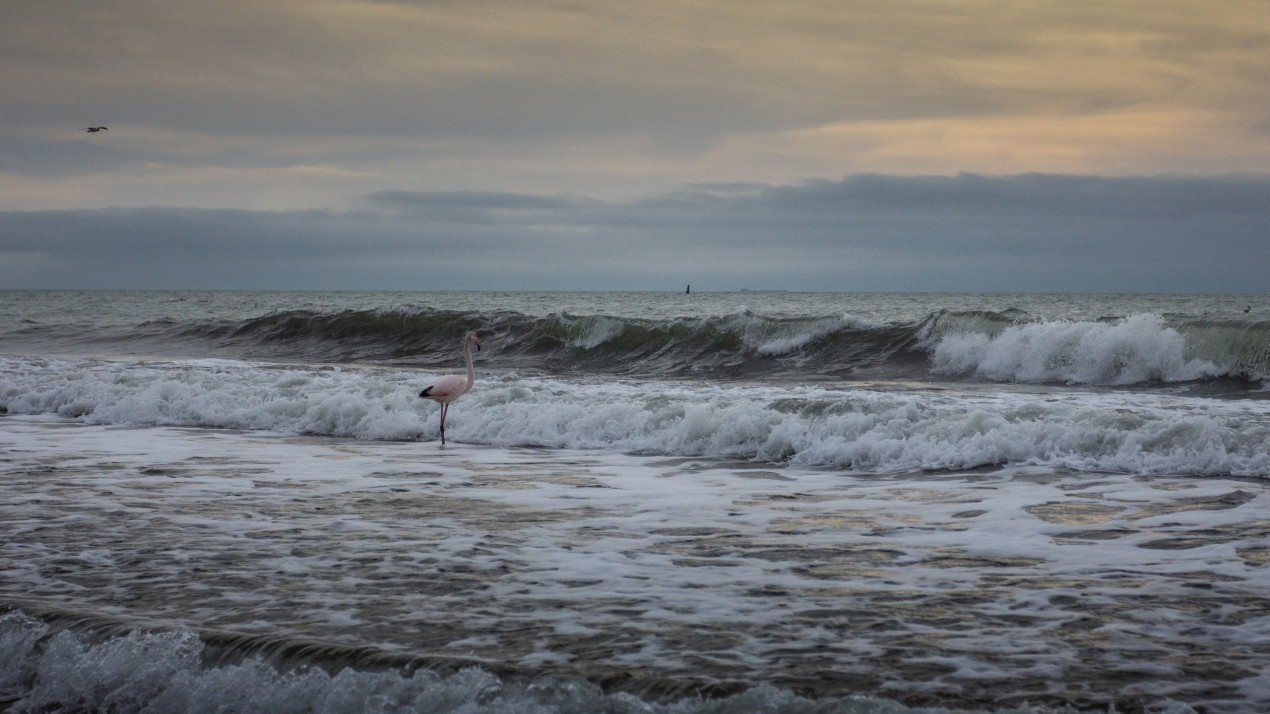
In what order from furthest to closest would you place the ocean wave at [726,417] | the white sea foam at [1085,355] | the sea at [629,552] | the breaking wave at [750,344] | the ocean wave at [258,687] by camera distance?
the breaking wave at [750,344] < the white sea foam at [1085,355] < the ocean wave at [726,417] < the sea at [629,552] < the ocean wave at [258,687]

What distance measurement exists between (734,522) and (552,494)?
1799 mm

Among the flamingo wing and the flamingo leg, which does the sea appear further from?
the flamingo wing

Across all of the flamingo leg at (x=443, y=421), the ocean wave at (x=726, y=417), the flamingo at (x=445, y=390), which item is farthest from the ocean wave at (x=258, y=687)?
the flamingo at (x=445, y=390)

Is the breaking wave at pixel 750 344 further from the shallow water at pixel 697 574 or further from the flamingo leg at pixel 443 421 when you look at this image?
the shallow water at pixel 697 574

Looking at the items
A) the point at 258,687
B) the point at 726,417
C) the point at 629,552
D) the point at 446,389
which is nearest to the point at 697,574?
the point at 629,552

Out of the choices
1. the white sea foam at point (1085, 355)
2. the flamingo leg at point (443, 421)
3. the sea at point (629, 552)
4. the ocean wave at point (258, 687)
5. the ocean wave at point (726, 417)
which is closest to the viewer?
the ocean wave at point (258, 687)

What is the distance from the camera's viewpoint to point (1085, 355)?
59.5ft

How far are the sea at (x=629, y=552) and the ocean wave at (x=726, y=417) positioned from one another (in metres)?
0.05

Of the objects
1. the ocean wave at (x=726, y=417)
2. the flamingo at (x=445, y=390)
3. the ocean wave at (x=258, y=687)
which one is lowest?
the ocean wave at (x=258, y=687)

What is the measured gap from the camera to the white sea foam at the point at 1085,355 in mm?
17438

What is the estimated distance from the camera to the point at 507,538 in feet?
20.7

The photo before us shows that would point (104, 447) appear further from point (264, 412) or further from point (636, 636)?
point (636, 636)

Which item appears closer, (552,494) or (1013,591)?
(1013,591)

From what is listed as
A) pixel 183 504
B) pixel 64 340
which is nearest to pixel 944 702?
pixel 183 504
